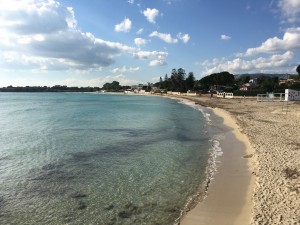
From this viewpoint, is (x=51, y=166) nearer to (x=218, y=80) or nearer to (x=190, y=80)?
(x=218, y=80)

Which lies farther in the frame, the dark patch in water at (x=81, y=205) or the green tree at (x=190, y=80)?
the green tree at (x=190, y=80)

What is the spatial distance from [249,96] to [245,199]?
9001 centimetres

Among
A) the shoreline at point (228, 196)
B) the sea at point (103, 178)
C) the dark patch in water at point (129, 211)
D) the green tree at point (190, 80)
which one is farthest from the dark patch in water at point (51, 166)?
the green tree at point (190, 80)

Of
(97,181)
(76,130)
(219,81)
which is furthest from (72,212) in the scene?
(219,81)

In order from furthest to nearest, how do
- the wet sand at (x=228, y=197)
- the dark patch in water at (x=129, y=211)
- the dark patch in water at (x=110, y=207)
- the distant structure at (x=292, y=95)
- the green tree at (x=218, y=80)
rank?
the green tree at (x=218, y=80) → the distant structure at (x=292, y=95) → the dark patch in water at (x=110, y=207) → the dark patch in water at (x=129, y=211) → the wet sand at (x=228, y=197)

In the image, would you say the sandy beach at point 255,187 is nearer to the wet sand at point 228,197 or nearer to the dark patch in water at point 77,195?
the wet sand at point 228,197

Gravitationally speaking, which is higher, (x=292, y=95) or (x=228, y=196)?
(x=292, y=95)

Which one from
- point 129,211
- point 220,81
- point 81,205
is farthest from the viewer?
point 220,81

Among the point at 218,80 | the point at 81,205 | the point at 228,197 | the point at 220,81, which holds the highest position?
the point at 218,80

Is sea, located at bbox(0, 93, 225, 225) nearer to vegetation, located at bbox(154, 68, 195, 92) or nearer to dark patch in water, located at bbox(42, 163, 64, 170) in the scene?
dark patch in water, located at bbox(42, 163, 64, 170)

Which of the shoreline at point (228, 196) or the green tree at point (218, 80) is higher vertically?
the green tree at point (218, 80)

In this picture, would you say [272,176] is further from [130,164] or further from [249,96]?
[249,96]

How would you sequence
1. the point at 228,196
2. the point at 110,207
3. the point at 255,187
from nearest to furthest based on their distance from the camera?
the point at 110,207 < the point at 228,196 < the point at 255,187

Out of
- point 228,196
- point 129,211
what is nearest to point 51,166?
point 129,211
